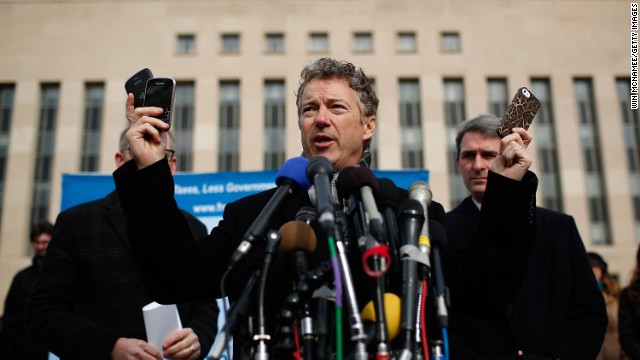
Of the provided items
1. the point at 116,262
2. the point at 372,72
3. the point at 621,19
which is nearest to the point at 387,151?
the point at 372,72

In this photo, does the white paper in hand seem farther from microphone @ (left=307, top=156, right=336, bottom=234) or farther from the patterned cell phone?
the patterned cell phone

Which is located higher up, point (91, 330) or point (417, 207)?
point (417, 207)

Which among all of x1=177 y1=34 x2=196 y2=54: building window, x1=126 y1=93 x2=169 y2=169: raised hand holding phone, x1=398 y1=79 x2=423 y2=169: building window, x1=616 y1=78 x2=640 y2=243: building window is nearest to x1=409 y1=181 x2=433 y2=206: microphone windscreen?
x1=126 y1=93 x2=169 y2=169: raised hand holding phone

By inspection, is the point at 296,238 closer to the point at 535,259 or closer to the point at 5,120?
the point at 535,259

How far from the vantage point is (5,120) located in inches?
1014

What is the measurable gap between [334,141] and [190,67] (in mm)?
24464

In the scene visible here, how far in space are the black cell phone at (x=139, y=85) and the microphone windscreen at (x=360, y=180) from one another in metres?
0.87

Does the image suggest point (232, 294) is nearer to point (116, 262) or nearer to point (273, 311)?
point (273, 311)

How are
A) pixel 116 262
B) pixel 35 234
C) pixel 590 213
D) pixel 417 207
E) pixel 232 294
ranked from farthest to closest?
pixel 590 213, pixel 35 234, pixel 116 262, pixel 232 294, pixel 417 207

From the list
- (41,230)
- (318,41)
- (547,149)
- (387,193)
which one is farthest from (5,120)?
(387,193)

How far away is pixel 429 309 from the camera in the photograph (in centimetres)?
193

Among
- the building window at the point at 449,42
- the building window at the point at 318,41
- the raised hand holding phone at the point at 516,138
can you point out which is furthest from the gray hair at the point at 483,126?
the building window at the point at 449,42

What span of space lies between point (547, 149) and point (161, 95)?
25.8 meters

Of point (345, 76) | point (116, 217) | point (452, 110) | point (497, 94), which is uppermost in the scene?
point (497, 94)
